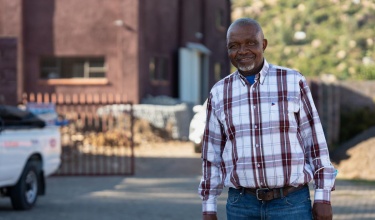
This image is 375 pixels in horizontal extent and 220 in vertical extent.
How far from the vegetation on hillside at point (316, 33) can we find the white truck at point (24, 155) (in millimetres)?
52072

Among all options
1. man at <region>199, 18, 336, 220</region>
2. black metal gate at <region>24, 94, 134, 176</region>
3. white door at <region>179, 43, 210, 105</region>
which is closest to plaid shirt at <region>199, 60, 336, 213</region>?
man at <region>199, 18, 336, 220</region>

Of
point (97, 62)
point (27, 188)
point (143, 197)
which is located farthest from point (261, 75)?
point (97, 62)

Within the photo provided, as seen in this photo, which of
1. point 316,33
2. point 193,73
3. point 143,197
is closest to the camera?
point 143,197

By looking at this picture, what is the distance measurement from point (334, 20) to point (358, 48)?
8.54ft

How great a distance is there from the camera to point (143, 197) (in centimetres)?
1641

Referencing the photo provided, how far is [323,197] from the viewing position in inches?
215

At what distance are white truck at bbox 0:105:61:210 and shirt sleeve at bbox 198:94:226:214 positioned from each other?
8.20 meters

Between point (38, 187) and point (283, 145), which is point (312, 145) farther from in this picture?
point (38, 187)

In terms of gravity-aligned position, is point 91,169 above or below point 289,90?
below

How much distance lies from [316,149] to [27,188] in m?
9.63

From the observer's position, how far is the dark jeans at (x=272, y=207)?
5434mm

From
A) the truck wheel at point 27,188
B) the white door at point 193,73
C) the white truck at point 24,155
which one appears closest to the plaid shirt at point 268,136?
Answer: the white truck at point 24,155

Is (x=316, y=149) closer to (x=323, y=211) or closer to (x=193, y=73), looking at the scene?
(x=323, y=211)

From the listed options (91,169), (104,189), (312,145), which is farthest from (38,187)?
Answer: (312,145)
